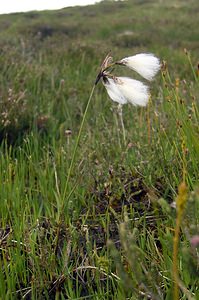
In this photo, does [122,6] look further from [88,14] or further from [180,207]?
[180,207]

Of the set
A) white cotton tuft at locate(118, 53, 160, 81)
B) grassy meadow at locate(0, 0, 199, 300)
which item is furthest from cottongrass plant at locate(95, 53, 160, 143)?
grassy meadow at locate(0, 0, 199, 300)

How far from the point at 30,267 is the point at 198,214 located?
1.90 feet

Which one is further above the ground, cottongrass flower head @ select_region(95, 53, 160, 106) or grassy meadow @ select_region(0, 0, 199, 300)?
cottongrass flower head @ select_region(95, 53, 160, 106)

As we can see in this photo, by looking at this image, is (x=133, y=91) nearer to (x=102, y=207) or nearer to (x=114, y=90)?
(x=114, y=90)

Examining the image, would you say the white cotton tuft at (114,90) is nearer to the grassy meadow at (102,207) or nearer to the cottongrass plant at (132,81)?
the cottongrass plant at (132,81)

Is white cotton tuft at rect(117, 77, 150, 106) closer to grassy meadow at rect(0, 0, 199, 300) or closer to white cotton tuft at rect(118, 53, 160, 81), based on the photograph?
white cotton tuft at rect(118, 53, 160, 81)

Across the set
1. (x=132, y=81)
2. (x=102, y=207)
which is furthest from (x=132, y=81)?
(x=102, y=207)

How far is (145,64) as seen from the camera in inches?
61.8

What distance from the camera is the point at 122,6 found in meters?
25.8

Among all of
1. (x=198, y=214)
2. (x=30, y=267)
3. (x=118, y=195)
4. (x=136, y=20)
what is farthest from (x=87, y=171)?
(x=136, y=20)

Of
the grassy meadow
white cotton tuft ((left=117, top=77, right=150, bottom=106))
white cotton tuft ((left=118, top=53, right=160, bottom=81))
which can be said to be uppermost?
white cotton tuft ((left=118, top=53, right=160, bottom=81))

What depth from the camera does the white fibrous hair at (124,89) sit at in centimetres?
157

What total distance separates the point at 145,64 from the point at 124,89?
0.10 m

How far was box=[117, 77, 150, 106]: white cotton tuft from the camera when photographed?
61.2 inches
